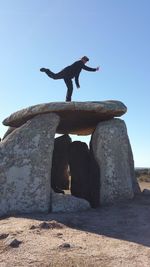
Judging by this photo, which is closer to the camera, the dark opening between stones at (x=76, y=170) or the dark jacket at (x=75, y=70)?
the dark opening between stones at (x=76, y=170)

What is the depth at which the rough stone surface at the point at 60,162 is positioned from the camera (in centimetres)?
1536

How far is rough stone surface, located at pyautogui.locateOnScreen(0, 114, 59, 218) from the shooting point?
423 inches

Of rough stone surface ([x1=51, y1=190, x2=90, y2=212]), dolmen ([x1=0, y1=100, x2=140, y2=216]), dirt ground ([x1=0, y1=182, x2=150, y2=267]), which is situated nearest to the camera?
dirt ground ([x1=0, y1=182, x2=150, y2=267])

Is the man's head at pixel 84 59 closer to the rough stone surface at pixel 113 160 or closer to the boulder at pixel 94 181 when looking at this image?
the rough stone surface at pixel 113 160

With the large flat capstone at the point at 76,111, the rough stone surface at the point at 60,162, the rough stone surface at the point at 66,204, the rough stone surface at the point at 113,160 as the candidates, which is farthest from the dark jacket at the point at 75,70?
the rough stone surface at the point at 66,204

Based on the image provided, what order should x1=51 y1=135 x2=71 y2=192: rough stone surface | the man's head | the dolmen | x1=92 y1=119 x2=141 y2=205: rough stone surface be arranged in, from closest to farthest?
the dolmen < x1=92 y1=119 x2=141 y2=205: rough stone surface < the man's head < x1=51 y1=135 x2=71 y2=192: rough stone surface

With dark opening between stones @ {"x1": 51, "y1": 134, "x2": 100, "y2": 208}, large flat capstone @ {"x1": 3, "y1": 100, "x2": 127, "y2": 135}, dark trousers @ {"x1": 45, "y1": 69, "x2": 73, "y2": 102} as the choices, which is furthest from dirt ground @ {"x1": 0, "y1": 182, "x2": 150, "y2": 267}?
dark trousers @ {"x1": 45, "y1": 69, "x2": 73, "y2": 102}

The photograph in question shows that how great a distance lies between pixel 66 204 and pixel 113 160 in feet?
6.73

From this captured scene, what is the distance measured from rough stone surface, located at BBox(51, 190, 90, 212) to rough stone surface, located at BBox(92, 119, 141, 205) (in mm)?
903

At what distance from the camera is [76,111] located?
482 inches

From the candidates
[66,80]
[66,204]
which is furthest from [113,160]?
[66,80]

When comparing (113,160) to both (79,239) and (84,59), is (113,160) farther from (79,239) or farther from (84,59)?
(79,239)

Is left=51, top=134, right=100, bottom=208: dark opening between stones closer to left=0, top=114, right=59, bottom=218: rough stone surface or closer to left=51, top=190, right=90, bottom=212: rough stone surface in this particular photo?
left=51, top=190, right=90, bottom=212: rough stone surface

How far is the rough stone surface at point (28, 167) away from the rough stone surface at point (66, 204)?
0.18 metres
